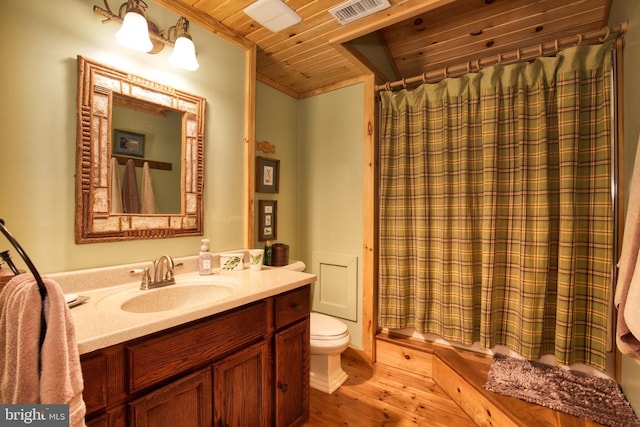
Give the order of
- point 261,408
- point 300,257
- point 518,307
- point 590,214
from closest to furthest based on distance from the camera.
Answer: point 261,408
point 590,214
point 518,307
point 300,257

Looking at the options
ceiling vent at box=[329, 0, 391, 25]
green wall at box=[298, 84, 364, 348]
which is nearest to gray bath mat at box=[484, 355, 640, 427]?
green wall at box=[298, 84, 364, 348]

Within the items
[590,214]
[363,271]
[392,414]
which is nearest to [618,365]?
[590,214]

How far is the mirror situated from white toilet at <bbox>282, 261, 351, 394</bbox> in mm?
1009

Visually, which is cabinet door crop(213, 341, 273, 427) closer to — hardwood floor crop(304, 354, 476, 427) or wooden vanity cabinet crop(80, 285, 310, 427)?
wooden vanity cabinet crop(80, 285, 310, 427)

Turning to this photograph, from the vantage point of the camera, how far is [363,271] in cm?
233

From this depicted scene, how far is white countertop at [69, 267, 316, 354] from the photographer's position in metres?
0.84

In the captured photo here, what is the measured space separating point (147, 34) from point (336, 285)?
6.71 feet

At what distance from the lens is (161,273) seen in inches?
54.7

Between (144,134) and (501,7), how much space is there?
2.31 metres

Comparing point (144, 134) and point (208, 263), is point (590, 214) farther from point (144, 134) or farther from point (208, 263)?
point (144, 134)

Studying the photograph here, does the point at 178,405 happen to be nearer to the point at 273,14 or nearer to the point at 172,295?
the point at 172,295

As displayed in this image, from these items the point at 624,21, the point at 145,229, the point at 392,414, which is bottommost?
the point at 392,414

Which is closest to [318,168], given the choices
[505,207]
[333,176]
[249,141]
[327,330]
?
[333,176]

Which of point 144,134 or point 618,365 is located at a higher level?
point 144,134
